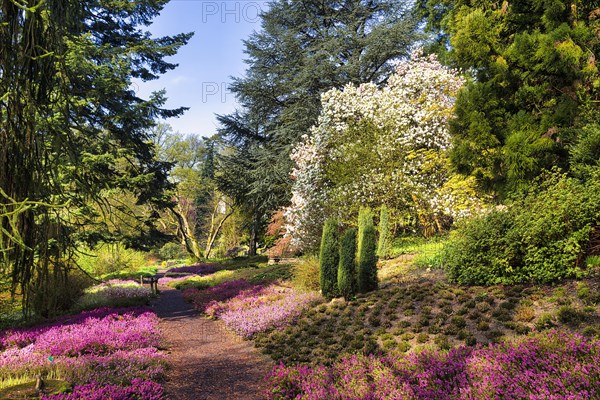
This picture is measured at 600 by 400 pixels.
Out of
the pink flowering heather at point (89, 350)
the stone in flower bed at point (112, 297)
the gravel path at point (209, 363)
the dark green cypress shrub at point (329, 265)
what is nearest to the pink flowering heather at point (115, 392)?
the pink flowering heather at point (89, 350)

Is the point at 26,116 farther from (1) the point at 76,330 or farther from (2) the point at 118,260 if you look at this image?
(2) the point at 118,260

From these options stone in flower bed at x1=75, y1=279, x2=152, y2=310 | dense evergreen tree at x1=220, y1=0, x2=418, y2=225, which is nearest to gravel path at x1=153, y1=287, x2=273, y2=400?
stone in flower bed at x1=75, y1=279, x2=152, y2=310

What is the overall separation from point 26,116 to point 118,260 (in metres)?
21.1

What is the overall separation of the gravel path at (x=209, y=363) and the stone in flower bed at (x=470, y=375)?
2.41 feet

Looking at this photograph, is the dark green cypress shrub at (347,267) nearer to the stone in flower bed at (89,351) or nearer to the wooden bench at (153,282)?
the stone in flower bed at (89,351)

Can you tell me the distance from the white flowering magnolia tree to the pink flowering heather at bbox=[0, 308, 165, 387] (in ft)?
28.9

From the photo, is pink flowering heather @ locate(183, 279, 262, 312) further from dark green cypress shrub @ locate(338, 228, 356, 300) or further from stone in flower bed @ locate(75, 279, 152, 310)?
dark green cypress shrub @ locate(338, 228, 356, 300)

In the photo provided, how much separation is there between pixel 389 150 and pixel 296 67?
10272 mm

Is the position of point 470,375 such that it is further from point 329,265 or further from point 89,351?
point 89,351

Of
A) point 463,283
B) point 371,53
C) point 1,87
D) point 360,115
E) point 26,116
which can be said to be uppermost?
point 371,53

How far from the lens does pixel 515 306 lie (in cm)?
625

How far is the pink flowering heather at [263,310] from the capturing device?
878cm

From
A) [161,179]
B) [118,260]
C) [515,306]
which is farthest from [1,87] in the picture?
[118,260]

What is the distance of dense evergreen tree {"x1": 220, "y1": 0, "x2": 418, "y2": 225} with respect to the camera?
2002 cm
